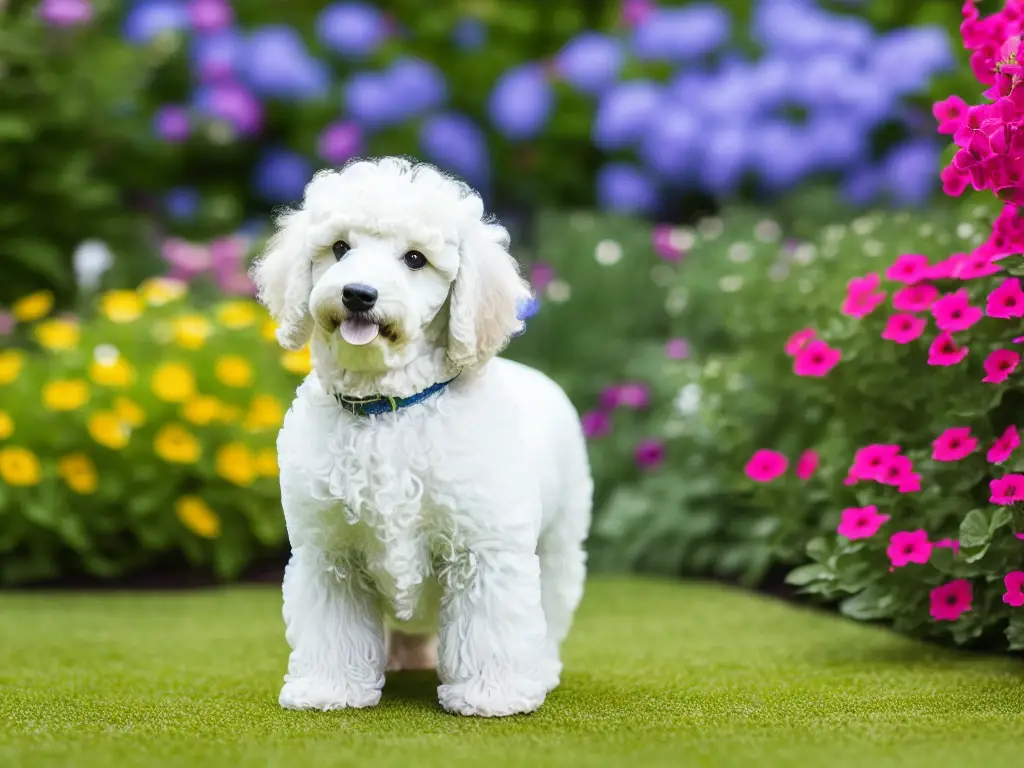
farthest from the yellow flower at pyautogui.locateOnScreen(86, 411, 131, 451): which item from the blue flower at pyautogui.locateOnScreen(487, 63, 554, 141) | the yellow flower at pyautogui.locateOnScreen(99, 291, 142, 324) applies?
the blue flower at pyautogui.locateOnScreen(487, 63, 554, 141)

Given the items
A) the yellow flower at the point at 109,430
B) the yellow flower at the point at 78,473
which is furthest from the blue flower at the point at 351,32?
the yellow flower at the point at 78,473

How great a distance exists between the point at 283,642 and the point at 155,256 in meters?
4.56

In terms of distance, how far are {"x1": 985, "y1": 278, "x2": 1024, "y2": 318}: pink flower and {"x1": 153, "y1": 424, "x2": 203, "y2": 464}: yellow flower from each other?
11.7 ft

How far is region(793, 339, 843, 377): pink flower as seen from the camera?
4.77 meters

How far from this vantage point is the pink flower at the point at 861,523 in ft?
14.6

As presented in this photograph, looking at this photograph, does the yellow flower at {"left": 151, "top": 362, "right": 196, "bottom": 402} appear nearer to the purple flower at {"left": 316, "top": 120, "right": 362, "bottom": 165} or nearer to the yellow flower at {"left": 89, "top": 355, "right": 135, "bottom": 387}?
the yellow flower at {"left": 89, "top": 355, "right": 135, "bottom": 387}

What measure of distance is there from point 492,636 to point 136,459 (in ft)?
10.3

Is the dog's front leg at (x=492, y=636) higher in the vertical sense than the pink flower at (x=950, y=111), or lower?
lower

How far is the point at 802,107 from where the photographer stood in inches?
360

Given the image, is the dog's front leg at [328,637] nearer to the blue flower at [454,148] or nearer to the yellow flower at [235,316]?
the yellow flower at [235,316]

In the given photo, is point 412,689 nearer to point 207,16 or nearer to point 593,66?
point 593,66

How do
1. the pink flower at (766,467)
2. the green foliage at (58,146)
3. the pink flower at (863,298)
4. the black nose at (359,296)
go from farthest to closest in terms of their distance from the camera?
the green foliage at (58,146) < the pink flower at (766,467) < the pink flower at (863,298) < the black nose at (359,296)

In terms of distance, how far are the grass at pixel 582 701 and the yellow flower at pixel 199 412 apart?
106cm

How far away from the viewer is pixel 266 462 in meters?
6.49
